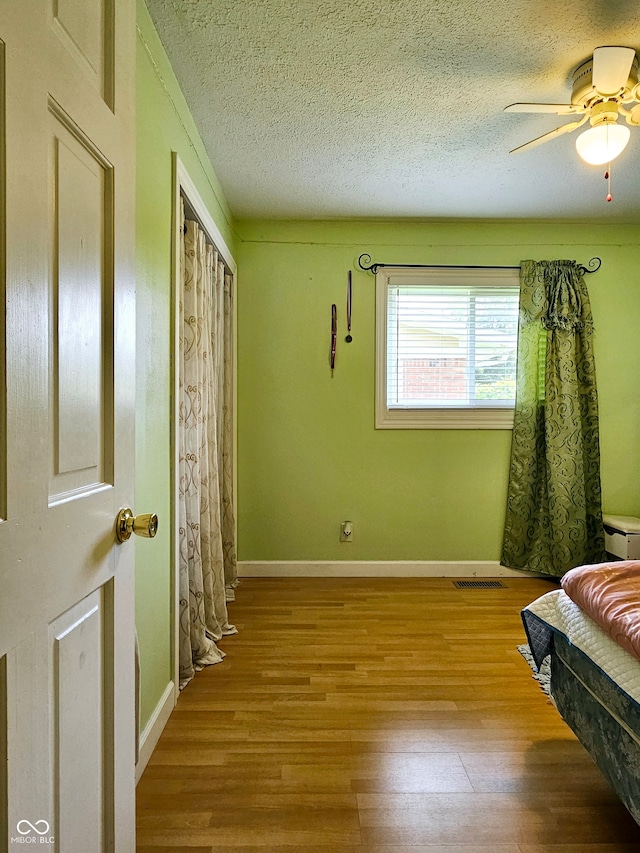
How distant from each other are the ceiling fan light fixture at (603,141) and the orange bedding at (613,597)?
1607 mm

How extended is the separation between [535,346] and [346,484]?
1729 mm

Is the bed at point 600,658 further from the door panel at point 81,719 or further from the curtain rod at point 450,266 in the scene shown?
the curtain rod at point 450,266

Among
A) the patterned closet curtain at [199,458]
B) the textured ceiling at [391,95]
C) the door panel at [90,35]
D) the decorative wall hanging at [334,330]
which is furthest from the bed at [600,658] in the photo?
the decorative wall hanging at [334,330]

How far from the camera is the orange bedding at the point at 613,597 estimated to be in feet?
4.32

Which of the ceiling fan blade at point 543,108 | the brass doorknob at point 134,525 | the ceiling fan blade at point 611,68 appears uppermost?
the ceiling fan blade at point 611,68

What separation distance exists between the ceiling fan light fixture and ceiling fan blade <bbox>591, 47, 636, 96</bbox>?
12 cm

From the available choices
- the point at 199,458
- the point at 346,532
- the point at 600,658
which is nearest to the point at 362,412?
the point at 346,532

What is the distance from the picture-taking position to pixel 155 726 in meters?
1.82

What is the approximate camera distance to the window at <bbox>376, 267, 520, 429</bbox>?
3.73 m

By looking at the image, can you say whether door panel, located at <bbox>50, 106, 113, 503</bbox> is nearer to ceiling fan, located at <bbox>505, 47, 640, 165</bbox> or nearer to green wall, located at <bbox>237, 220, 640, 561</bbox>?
ceiling fan, located at <bbox>505, 47, 640, 165</bbox>

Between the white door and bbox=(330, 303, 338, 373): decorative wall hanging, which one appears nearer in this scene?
the white door

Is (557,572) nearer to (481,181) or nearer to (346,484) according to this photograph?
(346,484)

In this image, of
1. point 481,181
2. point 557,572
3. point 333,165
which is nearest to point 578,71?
point 481,181

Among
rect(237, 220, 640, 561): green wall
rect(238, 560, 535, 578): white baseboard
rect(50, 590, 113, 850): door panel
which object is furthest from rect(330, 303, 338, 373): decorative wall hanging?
rect(50, 590, 113, 850): door panel
